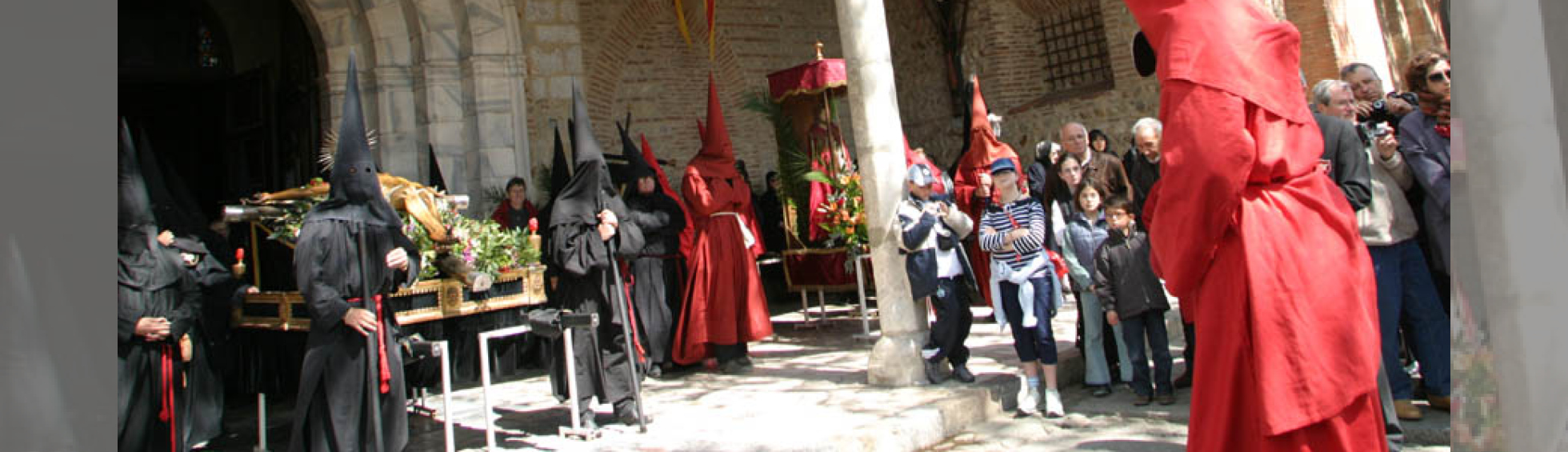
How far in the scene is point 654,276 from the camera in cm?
704

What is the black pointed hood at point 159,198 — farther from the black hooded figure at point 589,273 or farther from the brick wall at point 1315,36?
the brick wall at point 1315,36

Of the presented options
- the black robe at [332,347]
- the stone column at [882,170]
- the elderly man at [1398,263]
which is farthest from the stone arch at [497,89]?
the elderly man at [1398,263]

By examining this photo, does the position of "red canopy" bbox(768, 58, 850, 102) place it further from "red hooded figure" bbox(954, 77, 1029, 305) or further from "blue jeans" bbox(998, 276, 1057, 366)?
"blue jeans" bbox(998, 276, 1057, 366)

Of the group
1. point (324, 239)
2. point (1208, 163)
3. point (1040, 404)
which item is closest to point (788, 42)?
point (1040, 404)

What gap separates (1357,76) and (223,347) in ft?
22.5

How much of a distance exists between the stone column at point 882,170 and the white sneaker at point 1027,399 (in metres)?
0.69

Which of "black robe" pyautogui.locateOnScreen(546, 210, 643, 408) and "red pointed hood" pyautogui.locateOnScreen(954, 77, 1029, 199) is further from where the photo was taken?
"red pointed hood" pyautogui.locateOnScreen(954, 77, 1029, 199)

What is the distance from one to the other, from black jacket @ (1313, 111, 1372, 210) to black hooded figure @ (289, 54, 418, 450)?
166 inches

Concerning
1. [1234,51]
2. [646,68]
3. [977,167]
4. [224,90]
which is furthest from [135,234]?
[224,90]

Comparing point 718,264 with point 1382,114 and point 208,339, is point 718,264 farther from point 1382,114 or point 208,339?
point 1382,114

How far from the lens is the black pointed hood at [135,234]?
4.88 metres

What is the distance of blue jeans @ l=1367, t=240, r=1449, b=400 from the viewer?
430 centimetres

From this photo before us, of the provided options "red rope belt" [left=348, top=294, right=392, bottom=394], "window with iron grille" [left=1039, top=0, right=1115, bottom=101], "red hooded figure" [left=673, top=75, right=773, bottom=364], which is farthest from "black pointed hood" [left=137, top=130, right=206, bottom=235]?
"window with iron grille" [left=1039, top=0, right=1115, bottom=101]
